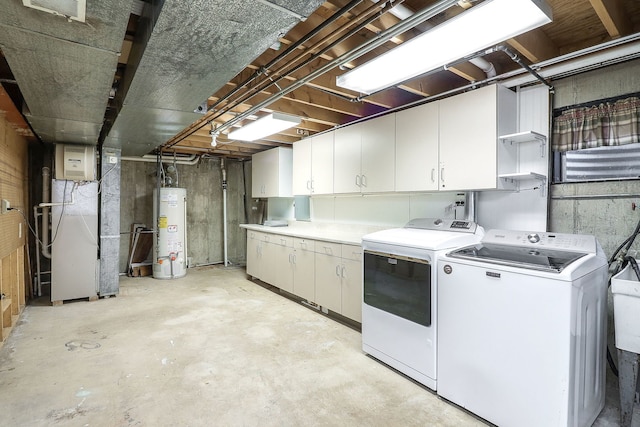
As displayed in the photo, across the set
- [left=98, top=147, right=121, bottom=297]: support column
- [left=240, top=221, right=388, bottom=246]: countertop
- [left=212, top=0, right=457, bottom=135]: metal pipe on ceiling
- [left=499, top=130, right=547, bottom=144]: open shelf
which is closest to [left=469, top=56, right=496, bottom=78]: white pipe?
[left=499, top=130, right=547, bottom=144]: open shelf

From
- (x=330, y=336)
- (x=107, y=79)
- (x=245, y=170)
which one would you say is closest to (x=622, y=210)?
(x=330, y=336)

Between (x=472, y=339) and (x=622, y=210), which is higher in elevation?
(x=622, y=210)

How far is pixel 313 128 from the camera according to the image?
4480 mm

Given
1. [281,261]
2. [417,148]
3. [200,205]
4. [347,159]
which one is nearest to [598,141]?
[417,148]

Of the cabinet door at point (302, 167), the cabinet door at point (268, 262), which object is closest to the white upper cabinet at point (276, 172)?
the cabinet door at point (302, 167)

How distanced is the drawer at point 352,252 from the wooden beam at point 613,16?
2.33 m

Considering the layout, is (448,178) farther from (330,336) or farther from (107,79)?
(107,79)

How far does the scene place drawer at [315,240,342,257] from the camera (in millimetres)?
3499

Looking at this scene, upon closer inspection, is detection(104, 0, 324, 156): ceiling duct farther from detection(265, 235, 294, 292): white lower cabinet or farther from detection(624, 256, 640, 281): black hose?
detection(624, 256, 640, 281): black hose

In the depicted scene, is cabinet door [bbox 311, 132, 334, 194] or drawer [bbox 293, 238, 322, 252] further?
cabinet door [bbox 311, 132, 334, 194]

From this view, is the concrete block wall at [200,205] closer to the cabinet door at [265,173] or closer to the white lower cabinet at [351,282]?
the cabinet door at [265,173]

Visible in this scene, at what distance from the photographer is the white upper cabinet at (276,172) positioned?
5246 millimetres

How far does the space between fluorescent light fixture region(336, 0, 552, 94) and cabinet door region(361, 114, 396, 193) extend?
0.88 metres

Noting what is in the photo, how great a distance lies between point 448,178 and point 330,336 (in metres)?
1.85
